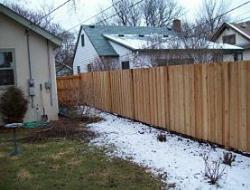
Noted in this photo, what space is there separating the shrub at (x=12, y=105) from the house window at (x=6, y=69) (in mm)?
365

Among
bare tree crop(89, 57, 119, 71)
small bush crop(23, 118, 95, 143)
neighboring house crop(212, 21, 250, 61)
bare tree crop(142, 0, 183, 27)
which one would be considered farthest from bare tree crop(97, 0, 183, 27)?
small bush crop(23, 118, 95, 143)

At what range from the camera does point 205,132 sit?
741 centimetres

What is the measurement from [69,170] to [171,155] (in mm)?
1927

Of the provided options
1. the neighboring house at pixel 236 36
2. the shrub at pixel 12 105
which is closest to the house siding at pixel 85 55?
the neighboring house at pixel 236 36

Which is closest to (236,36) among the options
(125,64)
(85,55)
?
(125,64)

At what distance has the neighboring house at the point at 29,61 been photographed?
11.6 m

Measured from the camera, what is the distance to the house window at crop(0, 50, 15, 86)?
11.6 metres

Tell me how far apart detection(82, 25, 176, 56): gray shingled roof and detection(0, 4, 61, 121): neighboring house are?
1212 centimetres

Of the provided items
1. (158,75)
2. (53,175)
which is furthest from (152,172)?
(158,75)

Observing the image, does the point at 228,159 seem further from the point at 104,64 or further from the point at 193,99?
the point at 104,64

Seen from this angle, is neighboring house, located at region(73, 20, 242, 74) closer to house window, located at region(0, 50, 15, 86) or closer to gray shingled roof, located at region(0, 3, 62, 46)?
gray shingled roof, located at region(0, 3, 62, 46)

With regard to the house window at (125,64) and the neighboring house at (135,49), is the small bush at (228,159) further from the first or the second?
the house window at (125,64)

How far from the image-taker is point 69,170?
6246mm

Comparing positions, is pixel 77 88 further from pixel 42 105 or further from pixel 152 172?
pixel 152 172
